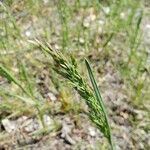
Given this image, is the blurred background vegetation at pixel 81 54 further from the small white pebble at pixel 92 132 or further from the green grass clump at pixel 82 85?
the green grass clump at pixel 82 85

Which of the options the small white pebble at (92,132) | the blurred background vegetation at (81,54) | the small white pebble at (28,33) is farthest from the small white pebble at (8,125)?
the small white pebble at (28,33)

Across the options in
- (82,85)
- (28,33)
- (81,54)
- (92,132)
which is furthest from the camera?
(28,33)

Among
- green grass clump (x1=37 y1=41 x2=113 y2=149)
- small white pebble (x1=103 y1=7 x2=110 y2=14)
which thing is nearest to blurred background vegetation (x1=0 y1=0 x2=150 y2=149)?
small white pebble (x1=103 y1=7 x2=110 y2=14)

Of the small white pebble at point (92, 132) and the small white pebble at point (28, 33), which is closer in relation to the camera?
the small white pebble at point (92, 132)

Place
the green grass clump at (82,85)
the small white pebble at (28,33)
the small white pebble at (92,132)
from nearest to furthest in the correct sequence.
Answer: the green grass clump at (82,85), the small white pebble at (92,132), the small white pebble at (28,33)

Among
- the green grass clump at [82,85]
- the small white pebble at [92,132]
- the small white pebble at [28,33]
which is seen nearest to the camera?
the green grass clump at [82,85]

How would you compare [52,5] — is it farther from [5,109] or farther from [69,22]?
[5,109]

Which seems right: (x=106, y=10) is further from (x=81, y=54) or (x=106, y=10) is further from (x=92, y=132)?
(x=92, y=132)

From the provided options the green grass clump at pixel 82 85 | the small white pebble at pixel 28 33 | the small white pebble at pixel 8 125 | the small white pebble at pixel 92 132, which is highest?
the small white pebble at pixel 28 33

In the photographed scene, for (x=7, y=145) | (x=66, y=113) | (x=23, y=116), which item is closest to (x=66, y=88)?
(x=66, y=113)

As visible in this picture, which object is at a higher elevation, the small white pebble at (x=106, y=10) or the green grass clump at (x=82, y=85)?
the small white pebble at (x=106, y=10)

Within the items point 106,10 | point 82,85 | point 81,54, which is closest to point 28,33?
point 81,54
